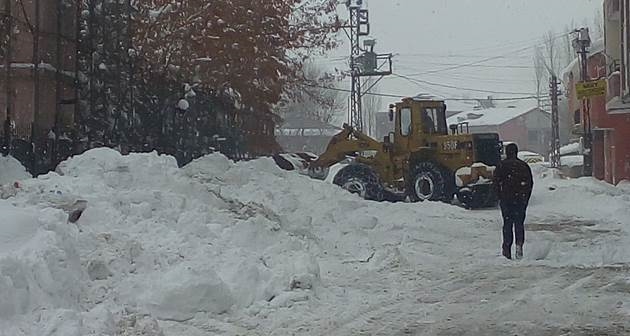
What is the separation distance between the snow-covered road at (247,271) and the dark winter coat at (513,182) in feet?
3.22

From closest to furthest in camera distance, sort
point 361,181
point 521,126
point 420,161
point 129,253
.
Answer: point 129,253
point 361,181
point 420,161
point 521,126

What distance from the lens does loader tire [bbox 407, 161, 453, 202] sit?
25016mm

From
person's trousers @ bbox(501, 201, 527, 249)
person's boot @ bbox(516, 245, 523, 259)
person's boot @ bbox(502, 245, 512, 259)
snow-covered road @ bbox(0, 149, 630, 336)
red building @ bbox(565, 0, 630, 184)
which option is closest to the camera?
snow-covered road @ bbox(0, 149, 630, 336)

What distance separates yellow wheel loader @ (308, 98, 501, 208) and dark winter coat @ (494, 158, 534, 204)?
11.0 m

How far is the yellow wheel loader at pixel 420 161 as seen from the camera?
2498 cm

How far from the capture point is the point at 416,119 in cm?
2531

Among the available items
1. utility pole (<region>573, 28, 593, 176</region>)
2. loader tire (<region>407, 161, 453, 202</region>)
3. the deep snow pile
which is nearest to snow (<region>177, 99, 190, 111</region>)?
loader tire (<region>407, 161, 453, 202</region>)

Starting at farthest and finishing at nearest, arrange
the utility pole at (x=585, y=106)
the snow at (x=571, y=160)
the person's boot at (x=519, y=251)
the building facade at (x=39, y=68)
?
the snow at (x=571, y=160) → the utility pole at (x=585, y=106) → the building facade at (x=39, y=68) → the person's boot at (x=519, y=251)

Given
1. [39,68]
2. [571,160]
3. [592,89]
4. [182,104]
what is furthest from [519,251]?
[571,160]

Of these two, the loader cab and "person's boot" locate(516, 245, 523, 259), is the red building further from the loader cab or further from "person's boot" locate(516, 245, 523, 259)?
"person's boot" locate(516, 245, 523, 259)

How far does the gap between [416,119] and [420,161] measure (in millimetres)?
1201

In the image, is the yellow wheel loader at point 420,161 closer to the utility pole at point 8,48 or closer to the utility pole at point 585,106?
the utility pole at point 8,48

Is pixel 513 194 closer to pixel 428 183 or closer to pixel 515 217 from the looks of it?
pixel 515 217

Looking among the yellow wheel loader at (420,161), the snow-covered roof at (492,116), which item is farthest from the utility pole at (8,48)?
the snow-covered roof at (492,116)
